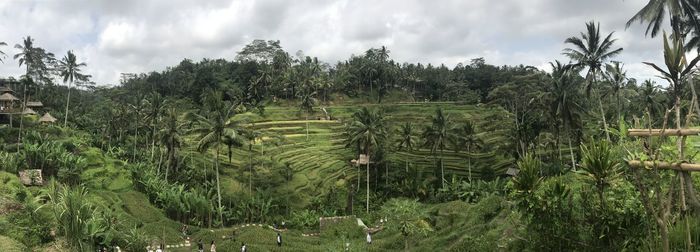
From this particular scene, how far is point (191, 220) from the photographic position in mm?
32344

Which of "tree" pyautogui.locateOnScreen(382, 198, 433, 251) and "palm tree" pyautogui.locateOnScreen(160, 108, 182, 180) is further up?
"palm tree" pyautogui.locateOnScreen(160, 108, 182, 180)

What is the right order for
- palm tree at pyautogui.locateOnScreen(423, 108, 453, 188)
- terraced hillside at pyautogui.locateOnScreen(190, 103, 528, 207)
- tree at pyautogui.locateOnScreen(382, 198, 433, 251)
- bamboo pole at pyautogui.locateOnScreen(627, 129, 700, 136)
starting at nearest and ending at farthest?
bamboo pole at pyautogui.locateOnScreen(627, 129, 700, 136) < tree at pyautogui.locateOnScreen(382, 198, 433, 251) < palm tree at pyautogui.locateOnScreen(423, 108, 453, 188) < terraced hillside at pyautogui.locateOnScreen(190, 103, 528, 207)

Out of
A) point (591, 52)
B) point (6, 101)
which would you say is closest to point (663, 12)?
point (591, 52)

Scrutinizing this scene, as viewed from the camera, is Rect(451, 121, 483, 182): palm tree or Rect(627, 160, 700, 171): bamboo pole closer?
Rect(627, 160, 700, 171): bamboo pole

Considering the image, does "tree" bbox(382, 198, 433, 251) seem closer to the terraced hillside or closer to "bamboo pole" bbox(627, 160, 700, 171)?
"bamboo pole" bbox(627, 160, 700, 171)

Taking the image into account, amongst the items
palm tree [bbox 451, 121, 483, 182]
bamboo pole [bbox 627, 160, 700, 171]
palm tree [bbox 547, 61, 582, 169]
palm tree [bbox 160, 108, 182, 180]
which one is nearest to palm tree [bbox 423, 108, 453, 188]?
palm tree [bbox 451, 121, 483, 182]

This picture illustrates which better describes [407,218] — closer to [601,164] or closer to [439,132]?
[601,164]

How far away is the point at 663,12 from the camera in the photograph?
17.3m

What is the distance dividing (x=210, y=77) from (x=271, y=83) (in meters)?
9.32

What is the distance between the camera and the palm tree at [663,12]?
1638 centimetres

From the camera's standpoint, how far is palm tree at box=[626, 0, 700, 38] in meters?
16.4

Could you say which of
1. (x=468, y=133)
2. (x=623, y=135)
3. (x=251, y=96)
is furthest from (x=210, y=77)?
(x=623, y=135)

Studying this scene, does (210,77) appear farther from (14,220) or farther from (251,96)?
(14,220)

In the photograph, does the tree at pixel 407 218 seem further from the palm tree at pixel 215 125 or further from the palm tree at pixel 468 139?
the palm tree at pixel 468 139
